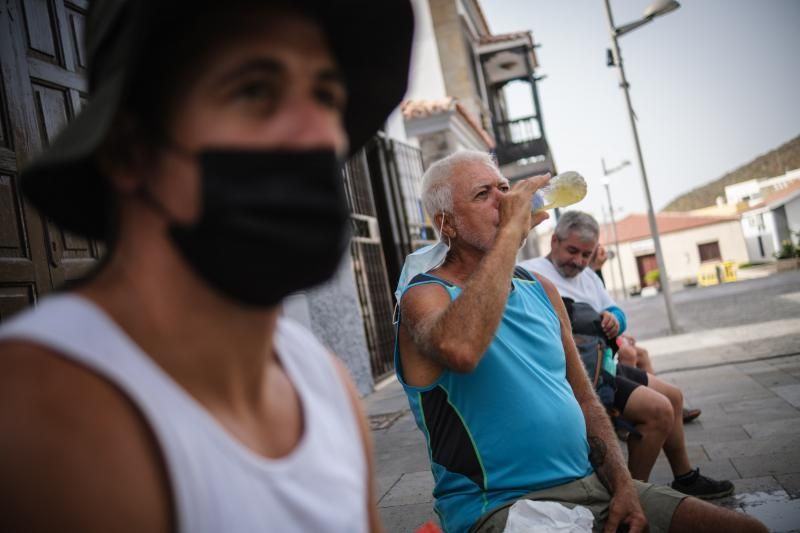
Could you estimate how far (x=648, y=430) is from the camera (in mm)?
3434

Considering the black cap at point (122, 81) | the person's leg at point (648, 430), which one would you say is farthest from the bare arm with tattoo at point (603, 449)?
the black cap at point (122, 81)

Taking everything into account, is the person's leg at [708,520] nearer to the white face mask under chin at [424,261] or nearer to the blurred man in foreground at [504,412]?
the blurred man in foreground at [504,412]

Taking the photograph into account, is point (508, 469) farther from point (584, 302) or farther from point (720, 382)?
point (720, 382)

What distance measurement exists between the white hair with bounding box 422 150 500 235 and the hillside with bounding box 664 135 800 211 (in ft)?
417

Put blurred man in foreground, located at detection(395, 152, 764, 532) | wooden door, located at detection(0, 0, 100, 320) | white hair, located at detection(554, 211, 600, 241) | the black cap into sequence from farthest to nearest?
1. white hair, located at detection(554, 211, 600, 241)
2. wooden door, located at detection(0, 0, 100, 320)
3. blurred man in foreground, located at detection(395, 152, 764, 532)
4. the black cap

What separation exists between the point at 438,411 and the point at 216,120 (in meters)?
1.56

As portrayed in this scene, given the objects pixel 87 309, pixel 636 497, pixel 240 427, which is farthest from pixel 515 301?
pixel 87 309

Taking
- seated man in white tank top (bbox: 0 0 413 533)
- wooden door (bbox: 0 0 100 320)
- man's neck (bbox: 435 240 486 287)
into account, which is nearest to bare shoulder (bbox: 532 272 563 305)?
man's neck (bbox: 435 240 486 287)

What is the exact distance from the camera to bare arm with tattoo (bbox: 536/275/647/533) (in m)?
2.02

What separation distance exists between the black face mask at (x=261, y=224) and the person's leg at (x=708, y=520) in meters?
1.73

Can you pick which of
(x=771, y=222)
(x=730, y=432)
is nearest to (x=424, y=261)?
(x=730, y=432)

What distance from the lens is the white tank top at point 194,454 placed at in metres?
0.75

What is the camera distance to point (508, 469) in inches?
78.5

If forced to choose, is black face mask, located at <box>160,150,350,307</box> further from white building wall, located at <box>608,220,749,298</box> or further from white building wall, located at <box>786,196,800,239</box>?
white building wall, located at <box>608,220,749,298</box>
